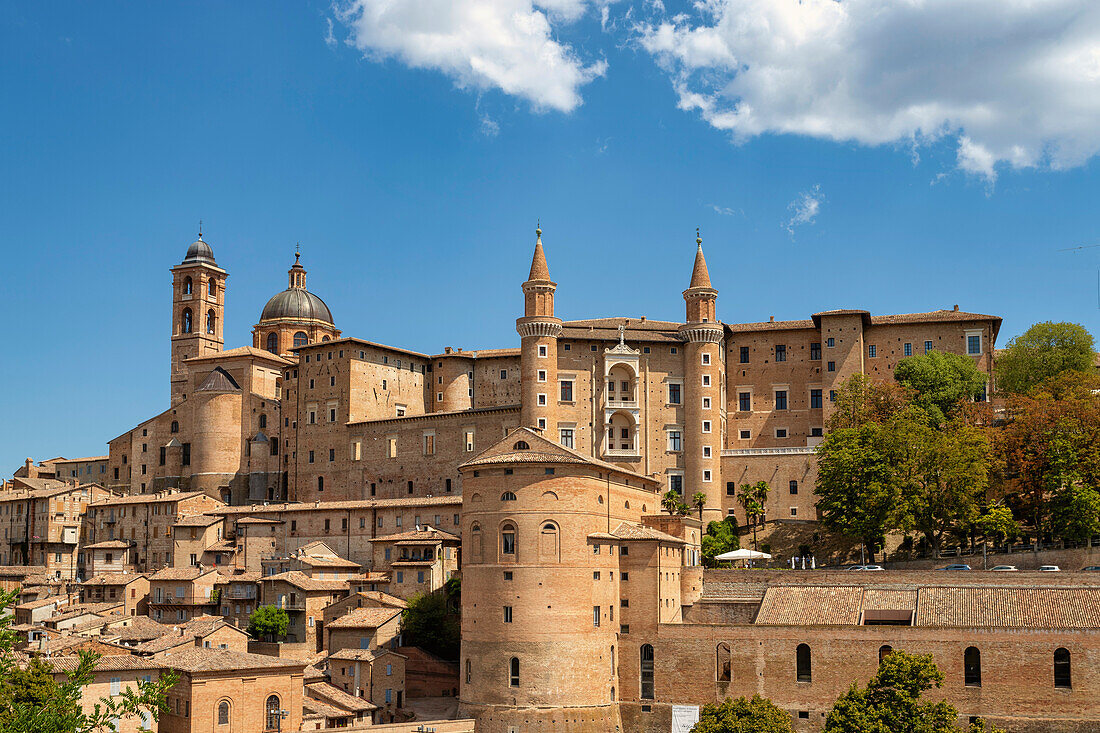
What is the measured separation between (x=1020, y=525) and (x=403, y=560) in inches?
1268

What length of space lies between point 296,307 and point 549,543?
192 feet

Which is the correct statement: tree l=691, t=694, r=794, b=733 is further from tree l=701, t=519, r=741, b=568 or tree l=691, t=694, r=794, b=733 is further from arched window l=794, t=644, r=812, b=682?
tree l=701, t=519, r=741, b=568

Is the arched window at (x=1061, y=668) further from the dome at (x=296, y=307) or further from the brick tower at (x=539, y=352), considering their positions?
the dome at (x=296, y=307)

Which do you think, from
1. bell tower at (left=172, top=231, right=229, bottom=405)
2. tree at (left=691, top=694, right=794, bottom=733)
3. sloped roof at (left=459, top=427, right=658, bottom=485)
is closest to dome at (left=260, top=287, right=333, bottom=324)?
bell tower at (left=172, top=231, right=229, bottom=405)

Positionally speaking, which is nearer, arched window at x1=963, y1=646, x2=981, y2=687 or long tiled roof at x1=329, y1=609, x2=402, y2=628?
arched window at x1=963, y1=646, x2=981, y2=687

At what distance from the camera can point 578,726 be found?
50.9 metres

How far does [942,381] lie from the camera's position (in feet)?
238

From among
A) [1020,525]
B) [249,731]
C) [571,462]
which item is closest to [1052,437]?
[1020,525]

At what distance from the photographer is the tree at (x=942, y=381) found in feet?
236

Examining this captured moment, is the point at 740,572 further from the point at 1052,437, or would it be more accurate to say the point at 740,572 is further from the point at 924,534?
the point at 1052,437

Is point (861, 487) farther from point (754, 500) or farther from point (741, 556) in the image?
point (754, 500)

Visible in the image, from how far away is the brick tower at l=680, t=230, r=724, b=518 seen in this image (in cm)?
7375

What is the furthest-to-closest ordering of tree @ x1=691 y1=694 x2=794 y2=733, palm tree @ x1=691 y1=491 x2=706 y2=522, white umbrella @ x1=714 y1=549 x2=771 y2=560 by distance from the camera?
palm tree @ x1=691 y1=491 x2=706 y2=522 → white umbrella @ x1=714 y1=549 x2=771 y2=560 → tree @ x1=691 y1=694 x2=794 y2=733

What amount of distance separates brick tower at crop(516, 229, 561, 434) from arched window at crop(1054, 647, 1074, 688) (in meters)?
34.6
